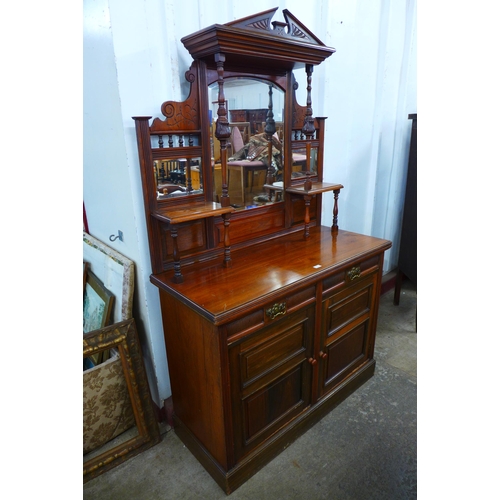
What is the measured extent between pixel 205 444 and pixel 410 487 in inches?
38.3

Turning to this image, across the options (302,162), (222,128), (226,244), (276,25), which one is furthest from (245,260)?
(276,25)

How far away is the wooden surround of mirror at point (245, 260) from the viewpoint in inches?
58.3

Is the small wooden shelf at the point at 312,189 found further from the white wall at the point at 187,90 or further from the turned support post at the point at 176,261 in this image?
the turned support post at the point at 176,261

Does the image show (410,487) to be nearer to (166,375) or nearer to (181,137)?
(166,375)

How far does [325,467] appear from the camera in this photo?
5.71 feet

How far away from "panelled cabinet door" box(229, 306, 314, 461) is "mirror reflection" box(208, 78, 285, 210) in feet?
2.29

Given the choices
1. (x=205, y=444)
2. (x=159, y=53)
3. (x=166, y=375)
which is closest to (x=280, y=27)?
(x=159, y=53)

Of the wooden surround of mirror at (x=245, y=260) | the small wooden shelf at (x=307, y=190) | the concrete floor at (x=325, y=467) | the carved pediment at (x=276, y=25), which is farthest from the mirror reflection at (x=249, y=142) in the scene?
the concrete floor at (x=325, y=467)

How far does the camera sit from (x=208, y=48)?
4.76 ft

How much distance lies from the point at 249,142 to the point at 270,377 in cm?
116

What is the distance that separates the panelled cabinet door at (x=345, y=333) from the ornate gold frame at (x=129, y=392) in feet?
3.05

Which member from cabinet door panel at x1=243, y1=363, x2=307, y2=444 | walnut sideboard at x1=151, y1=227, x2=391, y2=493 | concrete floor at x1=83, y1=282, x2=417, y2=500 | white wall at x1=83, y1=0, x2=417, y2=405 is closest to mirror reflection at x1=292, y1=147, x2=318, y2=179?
white wall at x1=83, y1=0, x2=417, y2=405

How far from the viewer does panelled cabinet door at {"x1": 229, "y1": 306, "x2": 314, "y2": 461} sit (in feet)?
4.95
